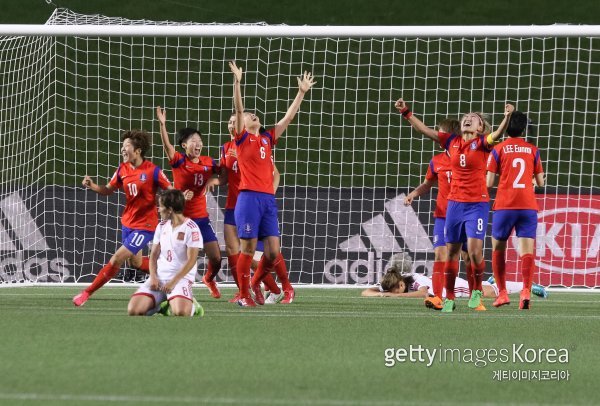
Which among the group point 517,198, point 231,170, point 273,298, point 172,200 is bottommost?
point 273,298

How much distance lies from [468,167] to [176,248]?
3.10 meters

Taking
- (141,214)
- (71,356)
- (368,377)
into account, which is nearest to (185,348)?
(71,356)

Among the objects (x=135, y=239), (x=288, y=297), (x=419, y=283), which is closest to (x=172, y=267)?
(x=135, y=239)

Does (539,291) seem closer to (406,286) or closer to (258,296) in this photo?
(406,286)

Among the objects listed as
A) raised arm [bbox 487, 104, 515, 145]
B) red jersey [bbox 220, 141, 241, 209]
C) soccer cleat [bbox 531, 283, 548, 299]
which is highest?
raised arm [bbox 487, 104, 515, 145]

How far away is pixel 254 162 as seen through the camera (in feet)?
37.8

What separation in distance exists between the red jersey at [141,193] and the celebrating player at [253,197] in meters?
0.78

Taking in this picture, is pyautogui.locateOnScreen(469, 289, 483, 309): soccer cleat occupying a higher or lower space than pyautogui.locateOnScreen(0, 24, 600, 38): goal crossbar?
lower

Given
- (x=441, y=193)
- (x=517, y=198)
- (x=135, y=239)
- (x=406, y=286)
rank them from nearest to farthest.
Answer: (x=517, y=198) → (x=135, y=239) → (x=441, y=193) → (x=406, y=286)

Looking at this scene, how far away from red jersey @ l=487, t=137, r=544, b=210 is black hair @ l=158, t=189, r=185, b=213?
3065 millimetres

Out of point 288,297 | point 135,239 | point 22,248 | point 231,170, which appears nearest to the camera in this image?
point 135,239

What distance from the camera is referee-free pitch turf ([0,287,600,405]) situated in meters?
5.77

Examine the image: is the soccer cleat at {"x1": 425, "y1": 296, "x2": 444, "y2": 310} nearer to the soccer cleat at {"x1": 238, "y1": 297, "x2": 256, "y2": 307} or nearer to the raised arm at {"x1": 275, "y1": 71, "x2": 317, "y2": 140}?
the soccer cleat at {"x1": 238, "y1": 297, "x2": 256, "y2": 307}

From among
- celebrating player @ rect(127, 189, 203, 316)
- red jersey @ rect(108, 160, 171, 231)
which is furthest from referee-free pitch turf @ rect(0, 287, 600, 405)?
red jersey @ rect(108, 160, 171, 231)
